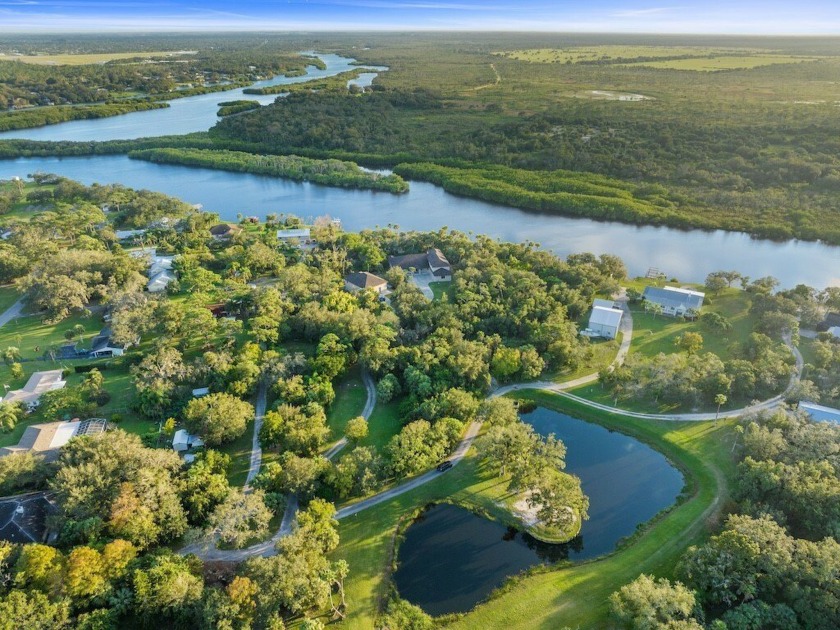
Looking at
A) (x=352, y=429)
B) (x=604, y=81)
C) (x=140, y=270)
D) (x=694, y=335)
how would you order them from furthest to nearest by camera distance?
1. (x=604, y=81)
2. (x=140, y=270)
3. (x=694, y=335)
4. (x=352, y=429)

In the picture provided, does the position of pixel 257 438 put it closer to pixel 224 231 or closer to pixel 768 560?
pixel 768 560

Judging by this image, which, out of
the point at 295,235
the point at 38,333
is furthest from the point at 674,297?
the point at 38,333

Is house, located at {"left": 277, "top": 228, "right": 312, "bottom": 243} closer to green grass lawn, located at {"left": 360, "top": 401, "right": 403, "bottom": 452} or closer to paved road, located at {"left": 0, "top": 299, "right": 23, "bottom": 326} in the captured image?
paved road, located at {"left": 0, "top": 299, "right": 23, "bottom": 326}

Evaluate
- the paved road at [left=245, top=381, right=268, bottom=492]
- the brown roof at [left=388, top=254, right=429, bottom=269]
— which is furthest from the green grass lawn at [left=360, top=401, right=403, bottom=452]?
the brown roof at [left=388, top=254, right=429, bottom=269]

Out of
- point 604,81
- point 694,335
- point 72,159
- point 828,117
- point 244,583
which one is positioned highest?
point 604,81

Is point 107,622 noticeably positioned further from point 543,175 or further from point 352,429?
point 543,175

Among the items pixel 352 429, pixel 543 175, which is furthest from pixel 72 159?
pixel 352 429
